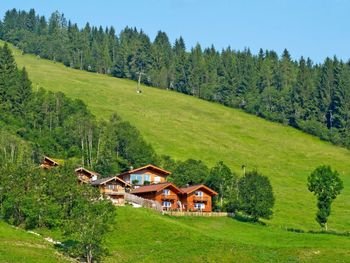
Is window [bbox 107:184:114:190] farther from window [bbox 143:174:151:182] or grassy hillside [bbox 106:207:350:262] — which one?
grassy hillside [bbox 106:207:350:262]

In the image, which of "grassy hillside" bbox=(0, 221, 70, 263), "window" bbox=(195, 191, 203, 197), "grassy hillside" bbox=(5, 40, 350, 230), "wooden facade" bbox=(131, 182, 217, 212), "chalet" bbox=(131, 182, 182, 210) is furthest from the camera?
"grassy hillside" bbox=(5, 40, 350, 230)

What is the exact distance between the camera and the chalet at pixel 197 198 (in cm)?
11119

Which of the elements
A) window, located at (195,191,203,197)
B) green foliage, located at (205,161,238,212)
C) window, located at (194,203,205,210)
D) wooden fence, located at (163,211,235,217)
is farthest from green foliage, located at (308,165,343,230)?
window, located at (194,203,205,210)

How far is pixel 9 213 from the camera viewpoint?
270 feet

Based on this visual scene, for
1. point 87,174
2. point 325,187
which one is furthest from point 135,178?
point 325,187

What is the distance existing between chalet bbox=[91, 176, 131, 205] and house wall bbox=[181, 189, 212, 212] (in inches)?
398

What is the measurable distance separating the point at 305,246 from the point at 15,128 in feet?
269

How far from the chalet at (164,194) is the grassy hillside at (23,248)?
116 feet

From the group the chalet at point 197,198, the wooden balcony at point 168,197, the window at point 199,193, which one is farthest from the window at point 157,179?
the window at point 199,193

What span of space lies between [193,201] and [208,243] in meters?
35.8

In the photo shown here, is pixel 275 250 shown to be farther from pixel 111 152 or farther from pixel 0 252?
pixel 111 152

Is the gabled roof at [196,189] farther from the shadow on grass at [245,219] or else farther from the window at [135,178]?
the window at [135,178]

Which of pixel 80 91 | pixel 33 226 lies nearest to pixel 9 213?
pixel 33 226

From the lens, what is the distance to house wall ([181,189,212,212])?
111312 mm
